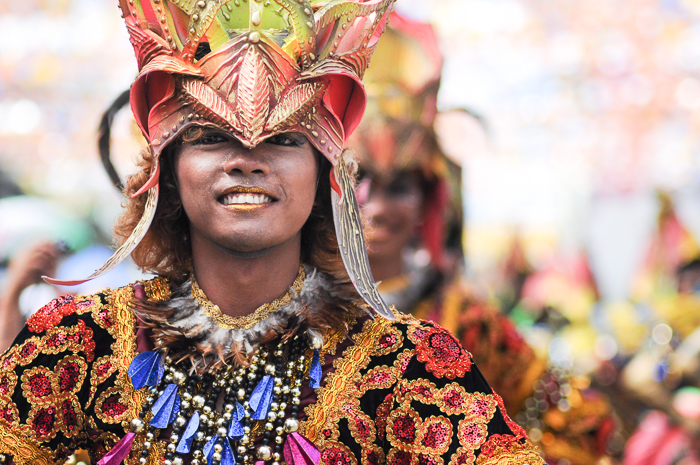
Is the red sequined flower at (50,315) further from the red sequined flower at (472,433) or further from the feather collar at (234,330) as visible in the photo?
the red sequined flower at (472,433)

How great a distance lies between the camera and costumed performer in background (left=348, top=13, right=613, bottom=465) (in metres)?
3.84

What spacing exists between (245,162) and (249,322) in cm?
44

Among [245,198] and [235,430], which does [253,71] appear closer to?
[245,198]

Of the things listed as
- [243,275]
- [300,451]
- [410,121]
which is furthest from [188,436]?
[410,121]

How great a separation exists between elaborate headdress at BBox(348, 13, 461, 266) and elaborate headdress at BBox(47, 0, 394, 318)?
2211 mm

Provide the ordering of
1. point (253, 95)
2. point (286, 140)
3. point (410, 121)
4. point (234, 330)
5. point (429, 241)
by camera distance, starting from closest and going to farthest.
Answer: point (253, 95) → point (286, 140) → point (234, 330) → point (410, 121) → point (429, 241)

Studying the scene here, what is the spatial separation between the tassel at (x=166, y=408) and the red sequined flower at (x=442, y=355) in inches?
24.1

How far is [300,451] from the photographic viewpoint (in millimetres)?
1935

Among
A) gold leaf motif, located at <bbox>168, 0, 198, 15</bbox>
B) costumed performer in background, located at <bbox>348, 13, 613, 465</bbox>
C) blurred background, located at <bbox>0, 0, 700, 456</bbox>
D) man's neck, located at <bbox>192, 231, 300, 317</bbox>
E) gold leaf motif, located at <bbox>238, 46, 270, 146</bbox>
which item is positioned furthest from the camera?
blurred background, located at <bbox>0, 0, 700, 456</bbox>

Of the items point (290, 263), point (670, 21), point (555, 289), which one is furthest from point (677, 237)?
point (290, 263)

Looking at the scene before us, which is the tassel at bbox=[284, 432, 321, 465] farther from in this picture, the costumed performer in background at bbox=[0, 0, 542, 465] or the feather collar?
the feather collar

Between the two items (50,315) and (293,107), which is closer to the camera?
(293,107)

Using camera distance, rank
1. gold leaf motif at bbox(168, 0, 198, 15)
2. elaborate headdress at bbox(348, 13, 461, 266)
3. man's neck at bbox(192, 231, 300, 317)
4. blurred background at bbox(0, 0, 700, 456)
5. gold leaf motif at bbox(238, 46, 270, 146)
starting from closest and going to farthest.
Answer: gold leaf motif at bbox(238, 46, 270, 146), gold leaf motif at bbox(168, 0, 198, 15), man's neck at bbox(192, 231, 300, 317), elaborate headdress at bbox(348, 13, 461, 266), blurred background at bbox(0, 0, 700, 456)

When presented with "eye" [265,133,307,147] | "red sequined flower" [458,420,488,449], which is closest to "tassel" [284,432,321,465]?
"red sequined flower" [458,420,488,449]
